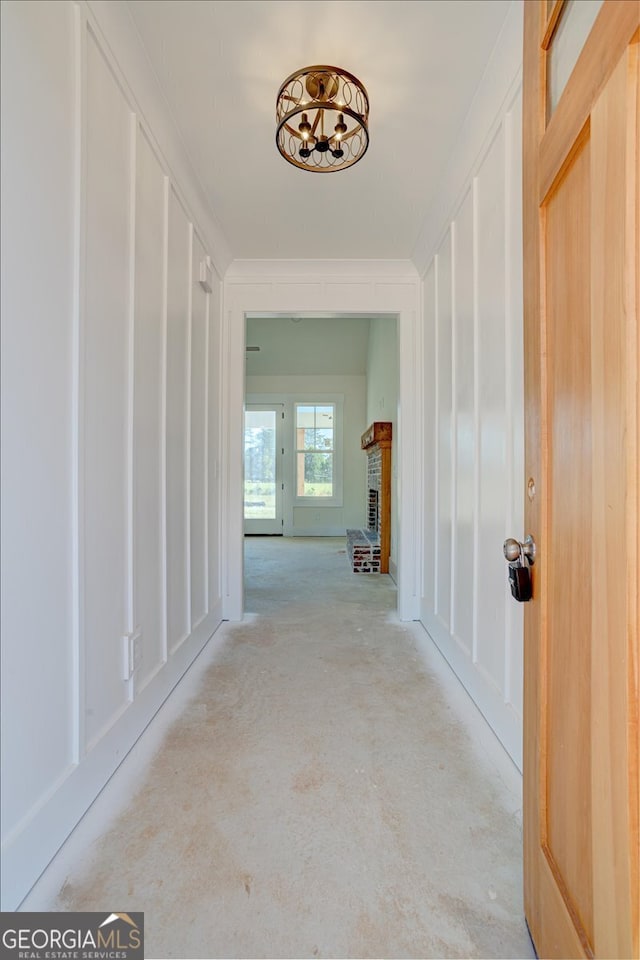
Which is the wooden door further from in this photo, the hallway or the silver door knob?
the hallway

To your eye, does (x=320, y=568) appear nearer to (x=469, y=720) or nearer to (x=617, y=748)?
(x=469, y=720)

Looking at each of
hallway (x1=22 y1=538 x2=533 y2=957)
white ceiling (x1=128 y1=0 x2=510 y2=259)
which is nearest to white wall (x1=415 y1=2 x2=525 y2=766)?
white ceiling (x1=128 y1=0 x2=510 y2=259)

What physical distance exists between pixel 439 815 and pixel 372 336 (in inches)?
242

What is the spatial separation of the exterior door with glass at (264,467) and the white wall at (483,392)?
203 inches

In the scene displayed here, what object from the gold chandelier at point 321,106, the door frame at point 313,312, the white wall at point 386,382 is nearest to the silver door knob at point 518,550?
→ the gold chandelier at point 321,106

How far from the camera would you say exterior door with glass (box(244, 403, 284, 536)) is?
25.7ft

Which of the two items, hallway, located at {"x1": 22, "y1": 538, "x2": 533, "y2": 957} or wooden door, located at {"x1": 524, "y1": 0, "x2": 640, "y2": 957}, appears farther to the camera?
hallway, located at {"x1": 22, "y1": 538, "x2": 533, "y2": 957}

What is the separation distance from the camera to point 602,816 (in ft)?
2.19

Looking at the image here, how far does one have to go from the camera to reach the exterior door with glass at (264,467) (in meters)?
7.84

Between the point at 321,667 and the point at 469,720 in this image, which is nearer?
the point at 469,720

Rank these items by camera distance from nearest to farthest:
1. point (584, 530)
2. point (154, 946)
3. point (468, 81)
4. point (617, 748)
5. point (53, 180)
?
1. point (617, 748)
2. point (584, 530)
3. point (154, 946)
4. point (53, 180)
5. point (468, 81)

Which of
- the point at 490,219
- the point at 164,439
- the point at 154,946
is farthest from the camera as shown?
the point at 164,439

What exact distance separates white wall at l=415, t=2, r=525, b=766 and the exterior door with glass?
5165 mm

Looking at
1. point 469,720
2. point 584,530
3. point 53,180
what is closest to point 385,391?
point 469,720
